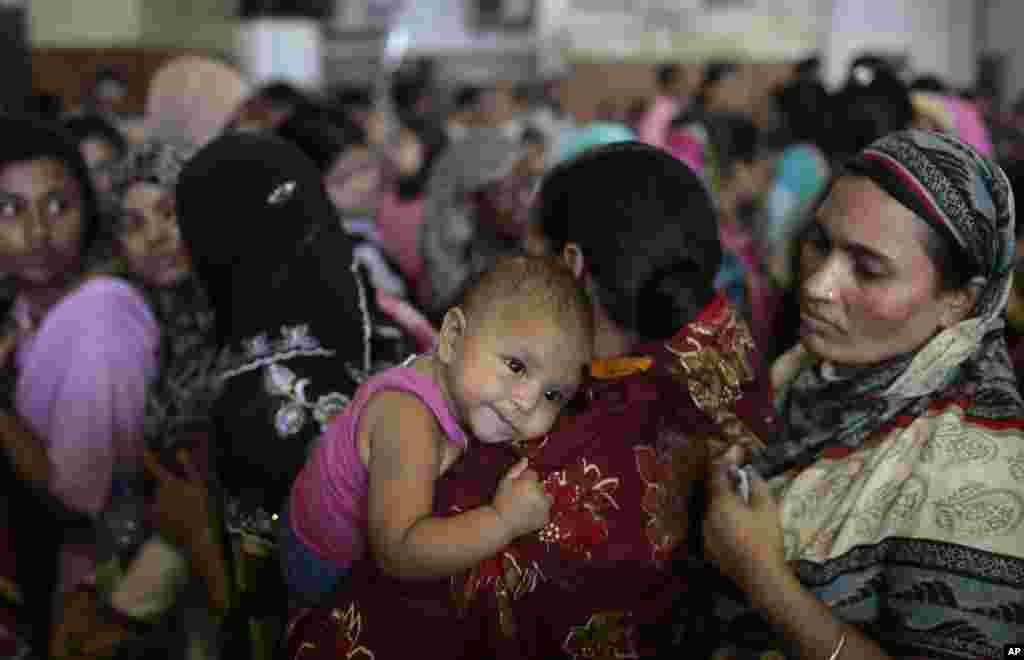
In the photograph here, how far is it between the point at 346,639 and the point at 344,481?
0.23m

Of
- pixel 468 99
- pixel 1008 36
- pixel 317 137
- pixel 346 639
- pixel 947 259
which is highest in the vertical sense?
pixel 1008 36

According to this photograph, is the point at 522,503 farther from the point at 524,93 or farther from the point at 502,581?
the point at 524,93

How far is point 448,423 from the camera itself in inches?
57.6

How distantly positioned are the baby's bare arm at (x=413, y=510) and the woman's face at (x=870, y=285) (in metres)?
0.69

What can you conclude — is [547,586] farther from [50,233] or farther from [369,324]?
[50,233]

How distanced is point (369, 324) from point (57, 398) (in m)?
0.99

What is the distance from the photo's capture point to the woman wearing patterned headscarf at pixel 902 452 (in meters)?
1.46

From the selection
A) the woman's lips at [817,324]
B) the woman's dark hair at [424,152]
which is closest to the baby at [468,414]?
the woman's lips at [817,324]

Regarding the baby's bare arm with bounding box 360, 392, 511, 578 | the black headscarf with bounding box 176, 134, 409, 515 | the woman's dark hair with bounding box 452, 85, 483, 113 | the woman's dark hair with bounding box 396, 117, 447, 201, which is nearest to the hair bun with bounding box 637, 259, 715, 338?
the baby's bare arm with bounding box 360, 392, 511, 578

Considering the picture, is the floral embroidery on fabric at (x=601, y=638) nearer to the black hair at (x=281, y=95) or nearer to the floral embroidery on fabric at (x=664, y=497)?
the floral embroidery on fabric at (x=664, y=497)

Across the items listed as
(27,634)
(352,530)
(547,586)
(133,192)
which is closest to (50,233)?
(133,192)

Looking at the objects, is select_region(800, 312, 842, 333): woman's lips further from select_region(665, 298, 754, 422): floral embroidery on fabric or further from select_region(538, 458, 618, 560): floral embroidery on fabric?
select_region(538, 458, 618, 560): floral embroidery on fabric

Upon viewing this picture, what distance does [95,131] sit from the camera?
157 inches

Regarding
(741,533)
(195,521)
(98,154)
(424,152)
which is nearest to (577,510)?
(741,533)
